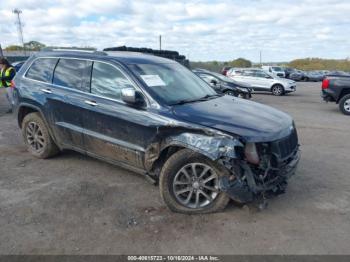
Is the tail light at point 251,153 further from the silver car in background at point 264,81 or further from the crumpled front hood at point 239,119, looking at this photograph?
the silver car in background at point 264,81

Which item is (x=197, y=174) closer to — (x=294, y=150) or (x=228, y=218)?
(x=228, y=218)

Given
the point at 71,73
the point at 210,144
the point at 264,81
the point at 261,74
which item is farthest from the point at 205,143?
the point at 261,74

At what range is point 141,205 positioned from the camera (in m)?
4.04

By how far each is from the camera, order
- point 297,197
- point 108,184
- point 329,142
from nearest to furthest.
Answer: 1. point 297,197
2. point 108,184
3. point 329,142

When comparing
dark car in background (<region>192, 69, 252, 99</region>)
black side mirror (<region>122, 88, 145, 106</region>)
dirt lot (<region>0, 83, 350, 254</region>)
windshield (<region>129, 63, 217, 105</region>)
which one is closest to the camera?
dirt lot (<region>0, 83, 350, 254</region>)

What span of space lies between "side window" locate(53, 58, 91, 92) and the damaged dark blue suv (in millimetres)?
15

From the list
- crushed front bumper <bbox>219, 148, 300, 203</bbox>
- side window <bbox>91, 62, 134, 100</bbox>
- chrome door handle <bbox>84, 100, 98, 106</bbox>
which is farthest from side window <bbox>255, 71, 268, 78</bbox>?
crushed front bumper <bbox>219, 148, 300, 203</bbox>

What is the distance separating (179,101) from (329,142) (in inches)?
181

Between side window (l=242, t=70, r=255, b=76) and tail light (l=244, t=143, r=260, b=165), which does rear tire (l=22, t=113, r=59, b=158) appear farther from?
side window (l=242, t=70, r=255, b=76)

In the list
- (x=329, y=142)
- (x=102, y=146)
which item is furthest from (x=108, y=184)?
(x=329, y=142)

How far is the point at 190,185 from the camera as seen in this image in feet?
12.5

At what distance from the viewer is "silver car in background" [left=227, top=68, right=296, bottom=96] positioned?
1991 centimetres

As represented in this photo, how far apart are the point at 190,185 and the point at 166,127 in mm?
717

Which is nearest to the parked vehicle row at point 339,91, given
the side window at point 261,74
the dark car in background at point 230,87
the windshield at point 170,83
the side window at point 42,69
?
the dark car in background at point 230,87
